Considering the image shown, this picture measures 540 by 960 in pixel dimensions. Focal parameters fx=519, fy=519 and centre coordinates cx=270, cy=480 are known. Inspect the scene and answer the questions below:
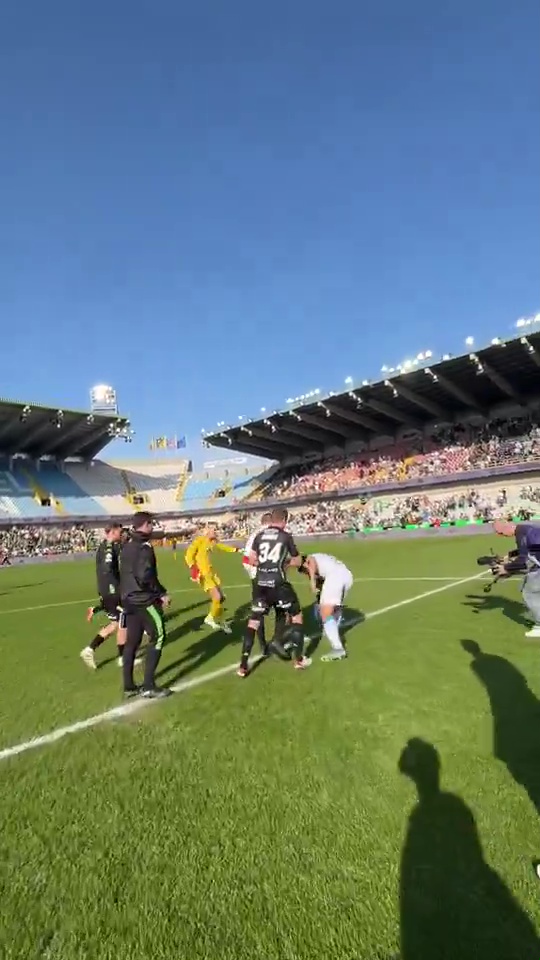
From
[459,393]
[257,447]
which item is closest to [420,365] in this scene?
[459,393]

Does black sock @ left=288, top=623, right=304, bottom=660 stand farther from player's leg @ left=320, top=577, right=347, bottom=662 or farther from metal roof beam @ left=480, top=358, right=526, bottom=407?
metal roof beam @ left=480, top=358, right=526, bottom=407

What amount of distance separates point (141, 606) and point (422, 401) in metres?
43.5

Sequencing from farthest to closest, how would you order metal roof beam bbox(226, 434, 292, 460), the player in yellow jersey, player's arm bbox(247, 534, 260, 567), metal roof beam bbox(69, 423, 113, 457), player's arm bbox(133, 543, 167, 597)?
1. metal roof beam bbox(69, 423, 113, 457)
2. metal roof beam bbox(226, 434, 292, 460)
3. the player in yellow jersey
4. player's arm bbox(247, 534, 260, 567)
5. player's arm bbox(133, 543, 167, 597)

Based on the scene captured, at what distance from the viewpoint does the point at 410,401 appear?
46.9m

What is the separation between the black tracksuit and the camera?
19.1ft

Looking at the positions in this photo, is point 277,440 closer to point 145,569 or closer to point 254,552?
point 254,552


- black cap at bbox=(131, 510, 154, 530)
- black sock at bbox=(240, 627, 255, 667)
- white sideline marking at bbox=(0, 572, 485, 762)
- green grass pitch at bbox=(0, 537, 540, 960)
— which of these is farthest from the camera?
black sock at bbox=(240, 627, 255, 667)

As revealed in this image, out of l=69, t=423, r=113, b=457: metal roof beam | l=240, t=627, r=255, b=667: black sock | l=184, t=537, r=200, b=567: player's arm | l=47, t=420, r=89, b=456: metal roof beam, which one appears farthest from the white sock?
l=69, t=423, r=113, b=457: metal roof beam

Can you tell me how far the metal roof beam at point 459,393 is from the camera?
41781mm

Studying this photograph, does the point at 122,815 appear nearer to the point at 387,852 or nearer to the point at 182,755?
the point at 182,755

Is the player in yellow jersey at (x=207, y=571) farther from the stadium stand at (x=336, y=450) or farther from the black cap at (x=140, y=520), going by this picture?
the stadium stand at (x=336, y=450)

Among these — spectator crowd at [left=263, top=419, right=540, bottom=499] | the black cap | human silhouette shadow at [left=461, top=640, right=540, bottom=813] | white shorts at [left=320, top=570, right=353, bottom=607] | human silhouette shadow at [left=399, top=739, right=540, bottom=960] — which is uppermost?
spectator crowd at [left=263, top=419, right=540, bottom=499]

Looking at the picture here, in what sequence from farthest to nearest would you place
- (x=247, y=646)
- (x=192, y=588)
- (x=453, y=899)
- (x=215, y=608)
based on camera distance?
(x=192, y=588), (x=215, y=608), (x=247, y=646), (x=453, y=899)

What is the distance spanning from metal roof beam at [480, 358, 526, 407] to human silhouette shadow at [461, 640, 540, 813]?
3769cm
